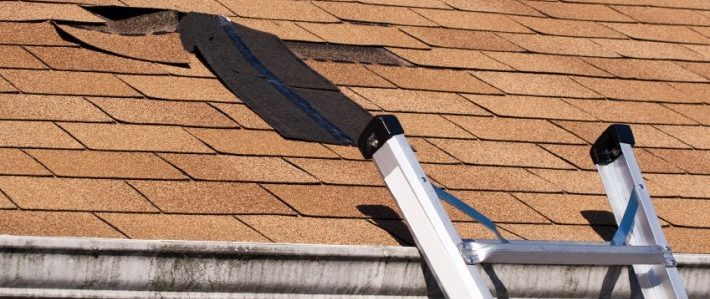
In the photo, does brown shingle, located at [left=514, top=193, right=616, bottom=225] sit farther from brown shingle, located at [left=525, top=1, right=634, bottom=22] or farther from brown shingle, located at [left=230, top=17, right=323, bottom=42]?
brown shingle, located at [left=525, top=1, right=634, bottom=22]

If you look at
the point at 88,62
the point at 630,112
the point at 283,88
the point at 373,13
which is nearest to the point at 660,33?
the point at 630,112

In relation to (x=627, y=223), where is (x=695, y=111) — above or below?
above

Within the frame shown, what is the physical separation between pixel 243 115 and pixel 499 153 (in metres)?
0.90

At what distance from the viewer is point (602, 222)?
431 centimetres

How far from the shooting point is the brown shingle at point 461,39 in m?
5.45

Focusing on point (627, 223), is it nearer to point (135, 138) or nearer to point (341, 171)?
point (341, 171)

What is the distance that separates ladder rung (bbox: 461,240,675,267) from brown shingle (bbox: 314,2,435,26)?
1.98 meters

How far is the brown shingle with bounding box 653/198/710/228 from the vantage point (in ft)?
14.4

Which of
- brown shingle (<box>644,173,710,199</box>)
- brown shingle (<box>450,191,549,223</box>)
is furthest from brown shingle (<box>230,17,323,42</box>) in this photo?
brown shingle (<box>644,173,710,199</box>)

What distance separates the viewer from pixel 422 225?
3.74 meters

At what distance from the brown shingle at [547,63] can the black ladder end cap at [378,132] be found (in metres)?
1.52

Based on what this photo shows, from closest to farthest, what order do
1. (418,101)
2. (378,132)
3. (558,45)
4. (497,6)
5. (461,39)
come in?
1. (378,132)
2. (418,101)
3. (461,39)
4. (558,45)
5. (497,6)

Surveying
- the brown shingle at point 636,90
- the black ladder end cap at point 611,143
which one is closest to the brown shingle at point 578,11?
the brown shingle at point 636,90

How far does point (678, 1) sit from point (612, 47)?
0.78 m
